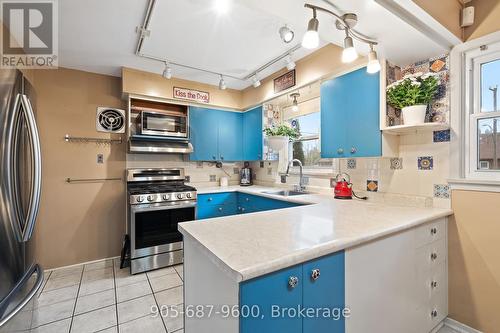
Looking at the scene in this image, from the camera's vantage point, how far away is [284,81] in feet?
9.53

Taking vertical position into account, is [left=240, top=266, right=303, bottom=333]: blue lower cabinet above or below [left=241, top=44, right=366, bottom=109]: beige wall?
below

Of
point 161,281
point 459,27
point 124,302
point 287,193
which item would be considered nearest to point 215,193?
point 287,193

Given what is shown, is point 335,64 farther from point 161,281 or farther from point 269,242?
point 161,281

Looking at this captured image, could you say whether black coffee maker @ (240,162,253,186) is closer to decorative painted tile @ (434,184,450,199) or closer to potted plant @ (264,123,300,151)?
potted plant @ (264,123,300,151)

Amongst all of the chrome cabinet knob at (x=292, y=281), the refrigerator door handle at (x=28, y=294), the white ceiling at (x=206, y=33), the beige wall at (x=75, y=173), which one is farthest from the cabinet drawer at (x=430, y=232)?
the beige wall at (x=75, y=173)

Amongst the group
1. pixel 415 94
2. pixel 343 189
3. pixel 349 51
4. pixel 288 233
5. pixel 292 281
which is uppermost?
pixel 349 51

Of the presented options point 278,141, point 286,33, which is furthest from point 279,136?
point 286,33

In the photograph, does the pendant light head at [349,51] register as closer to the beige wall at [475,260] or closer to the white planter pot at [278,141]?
the beige wall at [475,260]

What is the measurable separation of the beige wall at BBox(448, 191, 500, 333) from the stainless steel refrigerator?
9.01ft

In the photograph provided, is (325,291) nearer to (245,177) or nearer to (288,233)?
(288,233)

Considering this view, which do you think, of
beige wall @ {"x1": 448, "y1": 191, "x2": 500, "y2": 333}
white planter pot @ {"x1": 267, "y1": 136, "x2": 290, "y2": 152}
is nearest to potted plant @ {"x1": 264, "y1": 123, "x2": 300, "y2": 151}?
white planter pot @ {"x1": 267, "y1": 136, "x2": 290, "y2": 152}

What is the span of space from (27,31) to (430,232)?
361 centimetres

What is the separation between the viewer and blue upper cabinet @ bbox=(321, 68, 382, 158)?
75.9 inches

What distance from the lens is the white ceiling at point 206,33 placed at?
1470 mm
